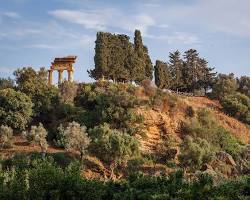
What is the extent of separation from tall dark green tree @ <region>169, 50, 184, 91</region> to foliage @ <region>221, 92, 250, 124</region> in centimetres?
766

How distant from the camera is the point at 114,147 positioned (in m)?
44.7

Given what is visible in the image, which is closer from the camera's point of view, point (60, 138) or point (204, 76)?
point (60, 138)

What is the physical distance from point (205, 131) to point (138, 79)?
12320 millimetres

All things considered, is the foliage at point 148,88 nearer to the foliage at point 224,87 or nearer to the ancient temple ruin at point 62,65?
the ancient temple ruin at point 62,65

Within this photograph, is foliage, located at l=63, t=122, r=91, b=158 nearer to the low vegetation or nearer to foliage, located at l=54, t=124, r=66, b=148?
the low vegetation

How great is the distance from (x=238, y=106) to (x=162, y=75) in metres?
9.99

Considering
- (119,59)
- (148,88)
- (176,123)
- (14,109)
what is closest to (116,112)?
(176,123)

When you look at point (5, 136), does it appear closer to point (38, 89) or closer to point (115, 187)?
point (38, 89)

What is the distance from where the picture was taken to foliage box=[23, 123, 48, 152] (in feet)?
154

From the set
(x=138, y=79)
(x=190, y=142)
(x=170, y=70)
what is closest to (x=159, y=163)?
(x=190, y=142)

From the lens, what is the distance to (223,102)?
65062 mm

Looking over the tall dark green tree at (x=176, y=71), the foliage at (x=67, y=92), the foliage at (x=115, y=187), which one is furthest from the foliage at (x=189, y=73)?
the foliage at (x=115, y=187)

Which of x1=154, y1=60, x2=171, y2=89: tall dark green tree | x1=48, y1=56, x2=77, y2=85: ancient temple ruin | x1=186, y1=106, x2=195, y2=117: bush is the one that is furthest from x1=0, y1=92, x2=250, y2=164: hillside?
x1=48, y1=56, x2=77, y2=85: ancient temple ruin

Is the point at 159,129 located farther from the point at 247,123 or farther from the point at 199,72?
the point at 199,72
